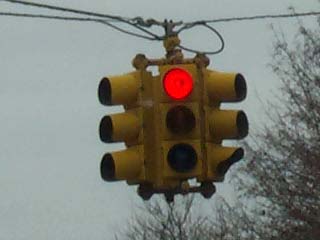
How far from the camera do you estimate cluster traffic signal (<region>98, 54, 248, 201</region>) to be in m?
12.5

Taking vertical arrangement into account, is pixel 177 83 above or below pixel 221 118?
above

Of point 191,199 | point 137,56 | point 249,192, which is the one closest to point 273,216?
point 249,192

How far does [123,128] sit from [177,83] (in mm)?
563

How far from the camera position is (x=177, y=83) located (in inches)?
493

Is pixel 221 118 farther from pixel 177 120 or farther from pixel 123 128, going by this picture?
pixel 123 128

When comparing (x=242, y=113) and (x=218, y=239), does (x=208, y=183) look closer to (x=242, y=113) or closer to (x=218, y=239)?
(x=242, y=113)

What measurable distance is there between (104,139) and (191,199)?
45.1 meters

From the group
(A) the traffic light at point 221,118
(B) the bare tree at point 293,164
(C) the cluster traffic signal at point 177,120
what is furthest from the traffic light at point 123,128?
(B) the bare tree at point 293,164

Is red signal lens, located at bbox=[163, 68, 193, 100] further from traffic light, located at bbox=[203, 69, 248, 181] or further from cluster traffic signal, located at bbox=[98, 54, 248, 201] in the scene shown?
traffic light, located at bbox=[203, 69, 248, 181]

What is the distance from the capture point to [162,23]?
44.8 feet

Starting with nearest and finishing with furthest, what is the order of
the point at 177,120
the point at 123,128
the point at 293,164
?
1. the point at 123,128
2. the point at 177,120
3. the point at 293,164

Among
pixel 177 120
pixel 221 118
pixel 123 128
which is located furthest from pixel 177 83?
pixel 123 128

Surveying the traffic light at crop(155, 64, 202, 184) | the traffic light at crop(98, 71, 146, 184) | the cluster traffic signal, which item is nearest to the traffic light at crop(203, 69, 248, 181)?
the cluster traffic signal

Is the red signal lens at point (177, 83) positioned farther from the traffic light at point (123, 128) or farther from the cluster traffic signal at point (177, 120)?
the traffic light at point (123, 128)
